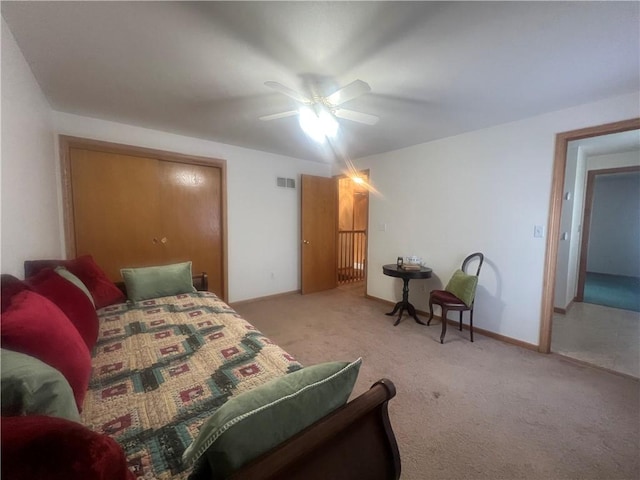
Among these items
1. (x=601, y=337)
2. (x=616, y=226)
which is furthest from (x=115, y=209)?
(x=616, y=226)

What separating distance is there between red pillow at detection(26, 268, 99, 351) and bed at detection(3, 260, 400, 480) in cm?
12

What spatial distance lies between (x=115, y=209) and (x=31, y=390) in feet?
9.29

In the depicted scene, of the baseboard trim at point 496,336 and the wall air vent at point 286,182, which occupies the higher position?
the wall air vent at point 286,182

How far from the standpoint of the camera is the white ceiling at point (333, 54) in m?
1.32

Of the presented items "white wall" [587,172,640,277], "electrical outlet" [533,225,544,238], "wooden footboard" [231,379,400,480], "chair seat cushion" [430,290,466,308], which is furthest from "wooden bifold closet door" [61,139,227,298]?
"white wall" [587,172,640,277]

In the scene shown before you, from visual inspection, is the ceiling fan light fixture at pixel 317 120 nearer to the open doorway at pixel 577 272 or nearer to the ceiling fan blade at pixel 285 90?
the ceiling fan blade at pixel 285 90

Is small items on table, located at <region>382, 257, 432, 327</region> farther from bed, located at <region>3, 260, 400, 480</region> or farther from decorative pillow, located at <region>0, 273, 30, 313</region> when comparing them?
decorative pillow, located at <region>0, 273, 30, 313</region>

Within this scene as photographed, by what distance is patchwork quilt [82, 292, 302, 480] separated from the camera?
851 millimetres

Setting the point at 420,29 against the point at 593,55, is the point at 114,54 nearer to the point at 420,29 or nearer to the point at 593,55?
the point at 420,29

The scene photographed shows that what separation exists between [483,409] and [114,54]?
3387 mm

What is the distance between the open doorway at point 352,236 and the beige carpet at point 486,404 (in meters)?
1.91

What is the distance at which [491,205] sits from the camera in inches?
114

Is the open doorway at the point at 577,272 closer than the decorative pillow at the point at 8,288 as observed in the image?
No

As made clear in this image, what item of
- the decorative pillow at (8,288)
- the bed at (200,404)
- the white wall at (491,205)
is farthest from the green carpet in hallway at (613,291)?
the decorative pillow at (8,288)
